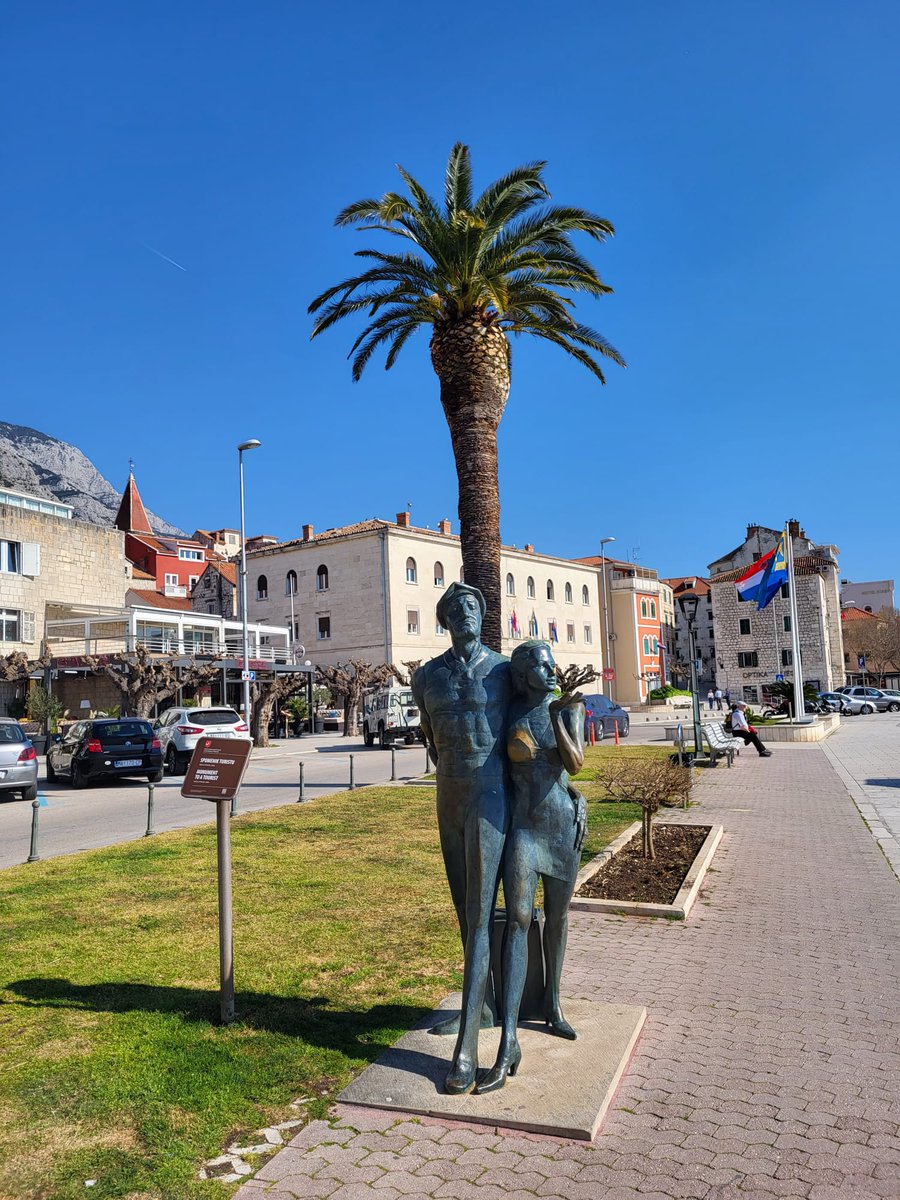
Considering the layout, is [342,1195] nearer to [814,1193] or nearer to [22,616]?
[814,1193]

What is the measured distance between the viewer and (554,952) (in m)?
4.57

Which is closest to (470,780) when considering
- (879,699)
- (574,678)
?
(574,678)

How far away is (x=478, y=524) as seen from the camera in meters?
15.6

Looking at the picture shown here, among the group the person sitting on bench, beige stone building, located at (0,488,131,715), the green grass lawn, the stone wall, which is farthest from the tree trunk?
the stone wall

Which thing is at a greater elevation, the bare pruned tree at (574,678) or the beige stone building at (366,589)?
the beige stone building at (366,589)

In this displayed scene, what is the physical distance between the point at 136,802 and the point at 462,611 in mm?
14223

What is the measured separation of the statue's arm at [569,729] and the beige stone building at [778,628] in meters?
68.0

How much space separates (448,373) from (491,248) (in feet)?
8.31

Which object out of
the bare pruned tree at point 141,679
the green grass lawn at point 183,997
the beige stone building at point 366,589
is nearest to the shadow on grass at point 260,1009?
the green grass lawn at point 183,997

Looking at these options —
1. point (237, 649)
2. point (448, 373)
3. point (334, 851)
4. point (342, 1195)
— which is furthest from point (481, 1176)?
point (237, 649)

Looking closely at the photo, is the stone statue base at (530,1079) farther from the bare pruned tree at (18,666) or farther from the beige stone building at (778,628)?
the beige stone building at (778,628)

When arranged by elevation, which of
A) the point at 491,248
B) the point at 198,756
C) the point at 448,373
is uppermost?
the point at 491,248

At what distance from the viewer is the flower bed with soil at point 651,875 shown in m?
7.55

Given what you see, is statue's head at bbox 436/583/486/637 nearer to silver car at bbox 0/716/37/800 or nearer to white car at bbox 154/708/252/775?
silver car at bbox 0/716/37/800
